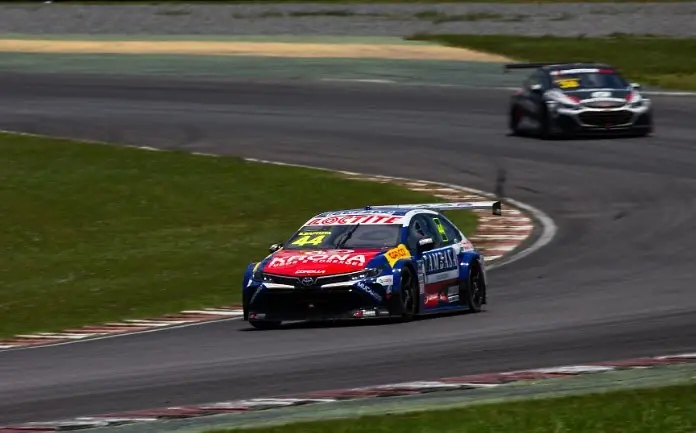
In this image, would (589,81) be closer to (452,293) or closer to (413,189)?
(413,189)

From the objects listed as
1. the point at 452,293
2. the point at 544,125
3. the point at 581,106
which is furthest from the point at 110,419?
the point at 544,125

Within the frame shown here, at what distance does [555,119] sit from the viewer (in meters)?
30.4

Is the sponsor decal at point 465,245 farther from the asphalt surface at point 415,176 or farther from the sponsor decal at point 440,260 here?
the asphalt surface at point 415,176

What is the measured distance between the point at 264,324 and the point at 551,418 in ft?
20.7

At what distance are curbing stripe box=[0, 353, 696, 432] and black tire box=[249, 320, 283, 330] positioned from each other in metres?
4.13

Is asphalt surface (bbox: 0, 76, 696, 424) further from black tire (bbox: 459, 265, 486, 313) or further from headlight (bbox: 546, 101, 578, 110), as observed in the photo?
headlight (bbox: 546, 101, 578, 110)

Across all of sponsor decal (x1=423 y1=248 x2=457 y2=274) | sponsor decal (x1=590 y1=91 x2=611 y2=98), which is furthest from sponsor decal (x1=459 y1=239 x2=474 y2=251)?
sponsor decal (x1=590 y1=91 x2=611 y2=98)

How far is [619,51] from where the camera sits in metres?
38.6

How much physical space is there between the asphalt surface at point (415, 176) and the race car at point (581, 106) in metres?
0.36

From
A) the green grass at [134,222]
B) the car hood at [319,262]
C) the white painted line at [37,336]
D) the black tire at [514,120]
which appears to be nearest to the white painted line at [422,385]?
the car hood at [319,262]

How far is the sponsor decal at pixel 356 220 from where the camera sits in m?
16.1

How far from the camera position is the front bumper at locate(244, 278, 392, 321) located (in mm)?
14844

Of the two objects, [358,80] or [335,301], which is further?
[358,80]

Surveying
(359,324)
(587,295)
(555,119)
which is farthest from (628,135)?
(359,324)
